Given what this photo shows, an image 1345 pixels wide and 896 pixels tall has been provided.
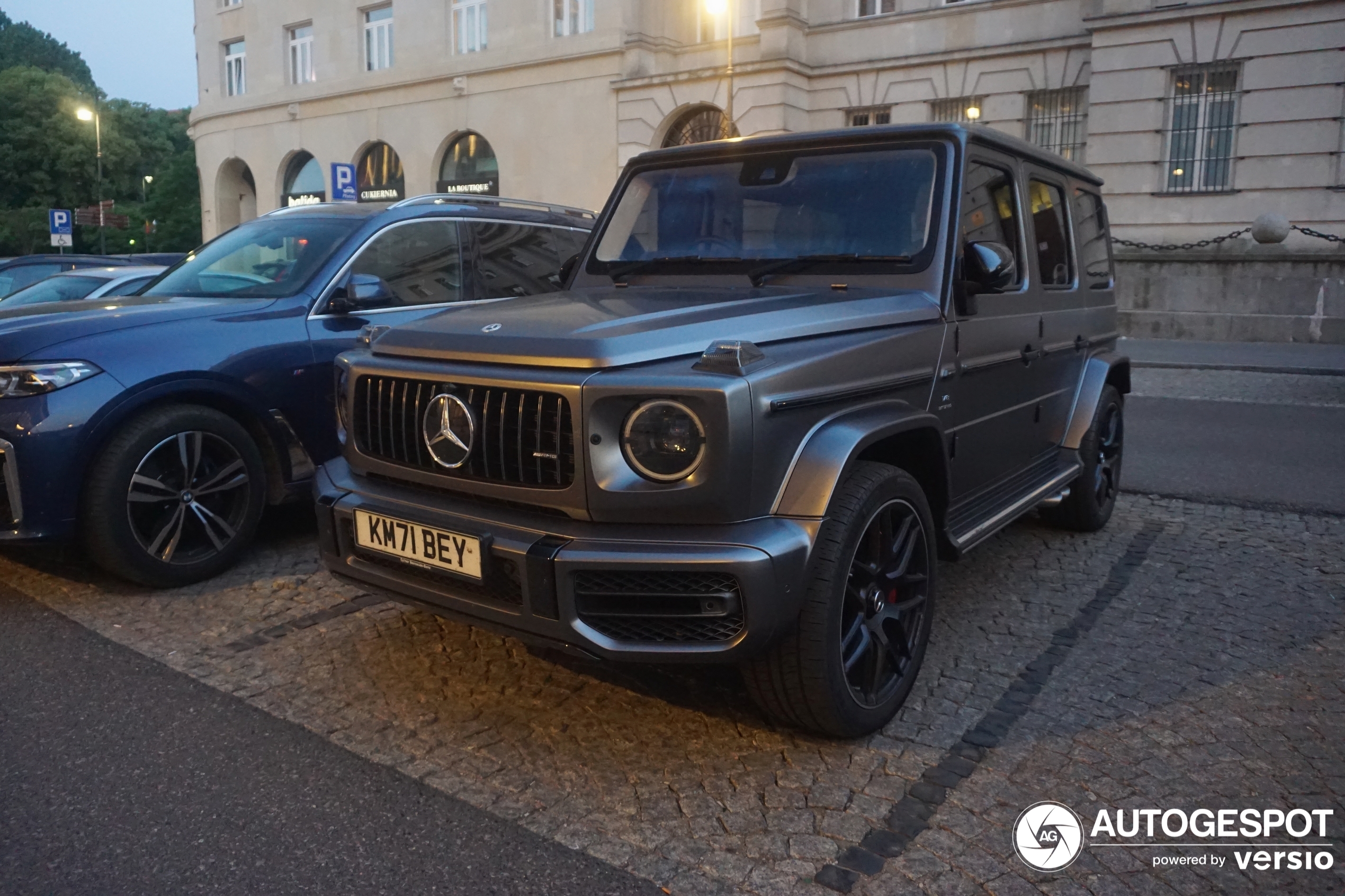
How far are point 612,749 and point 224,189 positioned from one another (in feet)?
134

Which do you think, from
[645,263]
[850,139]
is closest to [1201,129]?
[850,139]

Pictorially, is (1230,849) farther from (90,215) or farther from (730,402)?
(90,215)

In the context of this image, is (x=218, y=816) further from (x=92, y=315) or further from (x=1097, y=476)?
(x=1097, y=476)

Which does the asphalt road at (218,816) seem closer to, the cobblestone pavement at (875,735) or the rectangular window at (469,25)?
the cobblestone pavement at (875,735)

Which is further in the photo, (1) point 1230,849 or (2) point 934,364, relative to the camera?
(2) point 934,364

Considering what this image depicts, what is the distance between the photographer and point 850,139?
4.12 metres

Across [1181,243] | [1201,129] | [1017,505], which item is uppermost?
[1201,129]

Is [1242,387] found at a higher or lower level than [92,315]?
lower

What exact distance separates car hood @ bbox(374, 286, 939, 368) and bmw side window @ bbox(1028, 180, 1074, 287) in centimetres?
140

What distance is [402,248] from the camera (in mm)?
5750

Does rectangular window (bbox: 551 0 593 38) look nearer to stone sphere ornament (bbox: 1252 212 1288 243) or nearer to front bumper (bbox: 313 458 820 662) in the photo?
stone sphere ornament (bbox: 1252 212 1288 243)

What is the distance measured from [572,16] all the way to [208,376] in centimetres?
Answer: 2684

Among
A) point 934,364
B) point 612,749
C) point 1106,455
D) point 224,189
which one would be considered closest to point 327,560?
point 612,749

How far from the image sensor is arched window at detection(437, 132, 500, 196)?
1230 inches
